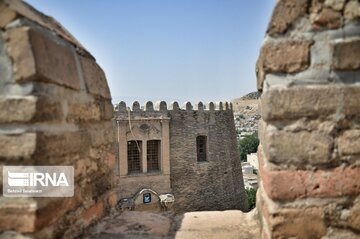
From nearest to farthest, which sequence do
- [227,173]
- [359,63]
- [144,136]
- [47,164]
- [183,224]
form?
[359,63] < [47,164] < [183,224] < [144,136] < [227,173]

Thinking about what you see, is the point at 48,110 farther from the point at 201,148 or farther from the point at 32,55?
the point at 201,148

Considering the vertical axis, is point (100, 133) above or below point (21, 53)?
below

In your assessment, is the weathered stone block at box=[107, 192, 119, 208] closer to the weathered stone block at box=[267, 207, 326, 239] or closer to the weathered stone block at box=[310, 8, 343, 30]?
the weathered stone block at box=[267, 207, 326, 239]

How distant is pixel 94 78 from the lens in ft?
7.72

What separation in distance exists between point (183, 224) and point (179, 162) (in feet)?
51.2

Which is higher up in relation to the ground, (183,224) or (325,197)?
(325,197)

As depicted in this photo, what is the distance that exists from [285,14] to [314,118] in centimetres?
47

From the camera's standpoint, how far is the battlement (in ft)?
55.0

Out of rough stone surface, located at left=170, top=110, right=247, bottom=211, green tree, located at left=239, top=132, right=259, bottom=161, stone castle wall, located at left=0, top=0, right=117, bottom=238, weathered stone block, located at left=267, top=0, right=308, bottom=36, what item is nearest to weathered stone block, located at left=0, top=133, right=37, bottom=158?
stone castle wall, located at left=0, top=0, right=117, bottom=238

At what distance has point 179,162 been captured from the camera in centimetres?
1783

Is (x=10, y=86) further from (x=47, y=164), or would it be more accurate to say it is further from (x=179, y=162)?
(x=179, y=162)

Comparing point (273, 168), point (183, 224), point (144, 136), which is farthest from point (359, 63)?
point (144, 136)

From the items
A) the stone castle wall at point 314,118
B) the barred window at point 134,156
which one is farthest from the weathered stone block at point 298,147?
the barred window at point 134,156

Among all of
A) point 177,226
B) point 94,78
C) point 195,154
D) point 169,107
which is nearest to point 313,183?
point 177,226
